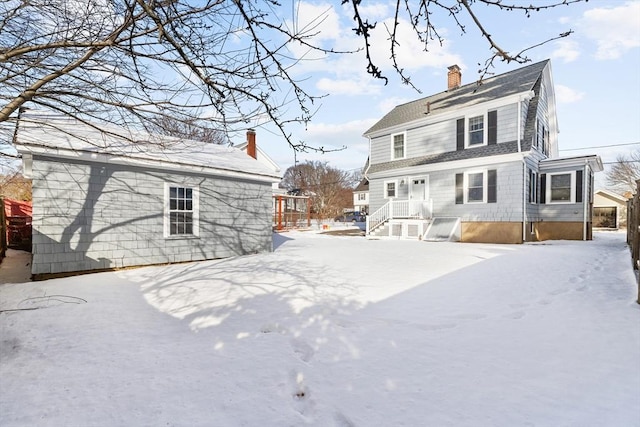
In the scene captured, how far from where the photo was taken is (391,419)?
2184mm

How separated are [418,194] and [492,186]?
3.28m

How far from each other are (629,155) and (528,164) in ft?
119

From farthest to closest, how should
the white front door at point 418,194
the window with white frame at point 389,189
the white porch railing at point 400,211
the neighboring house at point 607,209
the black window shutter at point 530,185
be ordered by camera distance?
the neighboring house at point 607,209
the window with white frame at point 389,189
the white front door at point 418,194
the white porch railing at point 400,211
the black window shutter at point 530,185

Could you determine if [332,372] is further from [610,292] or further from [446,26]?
[610,292]

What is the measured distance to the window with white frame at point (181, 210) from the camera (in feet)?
26.1

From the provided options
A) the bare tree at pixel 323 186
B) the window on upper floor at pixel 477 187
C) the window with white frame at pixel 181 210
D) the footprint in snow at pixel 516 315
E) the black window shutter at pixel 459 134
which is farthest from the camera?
the bare tree at pixel 323 186

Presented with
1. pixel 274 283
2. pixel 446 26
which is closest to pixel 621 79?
pixel 446 26

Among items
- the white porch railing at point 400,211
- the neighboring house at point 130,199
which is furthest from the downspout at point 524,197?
the neighboring house at point 130,199

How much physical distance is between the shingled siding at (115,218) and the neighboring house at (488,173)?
8.86m

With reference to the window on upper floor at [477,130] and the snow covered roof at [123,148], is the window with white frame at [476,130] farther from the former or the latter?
the snow covered roof at [123,148]

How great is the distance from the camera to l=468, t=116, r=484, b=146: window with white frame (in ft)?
44.0

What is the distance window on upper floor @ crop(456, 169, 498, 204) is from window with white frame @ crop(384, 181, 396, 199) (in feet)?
10.7

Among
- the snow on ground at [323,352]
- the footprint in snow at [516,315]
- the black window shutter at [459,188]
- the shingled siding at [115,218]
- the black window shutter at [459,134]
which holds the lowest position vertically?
the snow on ground at [323,352]

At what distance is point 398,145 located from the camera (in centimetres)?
1639
